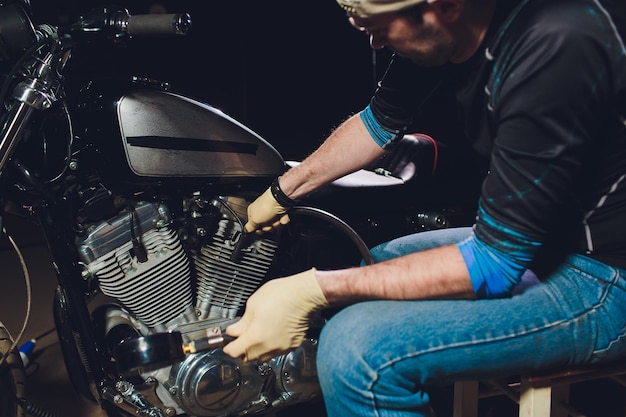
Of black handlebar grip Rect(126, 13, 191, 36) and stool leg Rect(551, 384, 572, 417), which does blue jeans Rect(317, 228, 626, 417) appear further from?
black handlebar grip Rect(126, 13, 191, 36)

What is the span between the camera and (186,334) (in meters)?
1.40

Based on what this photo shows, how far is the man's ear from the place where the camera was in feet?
2.99

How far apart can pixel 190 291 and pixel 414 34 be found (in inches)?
32.9

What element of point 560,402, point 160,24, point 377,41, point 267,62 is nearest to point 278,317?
point 377,41

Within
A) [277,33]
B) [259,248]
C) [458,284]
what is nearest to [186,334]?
[259,248]

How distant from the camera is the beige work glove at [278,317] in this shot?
103 centimetres

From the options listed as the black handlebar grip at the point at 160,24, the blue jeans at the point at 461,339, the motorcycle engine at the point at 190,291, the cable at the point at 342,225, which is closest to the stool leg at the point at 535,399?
the blue jeans at the point at 461,339

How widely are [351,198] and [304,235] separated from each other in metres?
0.16

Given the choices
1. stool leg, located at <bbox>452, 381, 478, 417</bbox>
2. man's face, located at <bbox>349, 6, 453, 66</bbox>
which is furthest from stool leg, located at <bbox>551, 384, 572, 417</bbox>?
man's face, located at <bbox>349, 6, 453, 66</bbox>

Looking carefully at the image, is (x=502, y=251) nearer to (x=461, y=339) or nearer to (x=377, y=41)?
(x=461, y=339)

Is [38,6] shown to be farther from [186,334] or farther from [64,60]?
[186,334]

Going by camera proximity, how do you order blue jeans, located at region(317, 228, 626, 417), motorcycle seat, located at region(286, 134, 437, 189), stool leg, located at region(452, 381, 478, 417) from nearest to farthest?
blue jeans, located at region(317, 228, 626, 417) → stool leg, located at region(452, 381, 478, 417) → motorcycle seat, located at region(286, 134, 437, 189)

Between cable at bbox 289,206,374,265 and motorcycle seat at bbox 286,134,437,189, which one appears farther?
motorcycle seat at bbox 286,134,437,189

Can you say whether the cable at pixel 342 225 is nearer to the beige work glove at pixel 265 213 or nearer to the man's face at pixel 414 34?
the beige work glove at pixel 265 213
